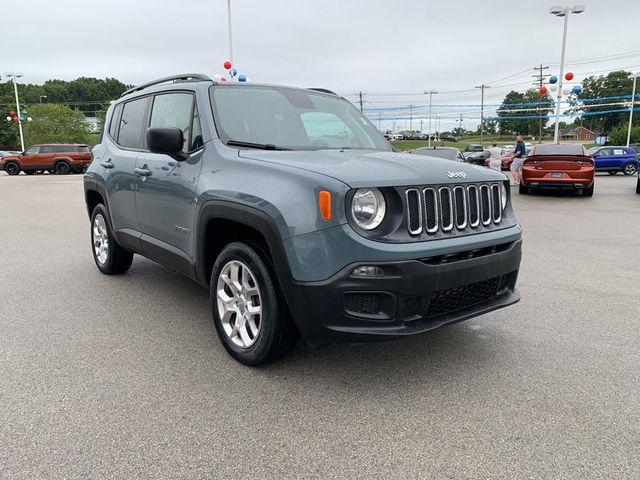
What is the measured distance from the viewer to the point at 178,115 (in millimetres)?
4051

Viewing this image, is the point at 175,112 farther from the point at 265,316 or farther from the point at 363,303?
the point at 363,303

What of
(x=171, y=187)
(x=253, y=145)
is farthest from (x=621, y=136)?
(x=171, y=187)

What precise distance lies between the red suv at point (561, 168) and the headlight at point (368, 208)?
1229 cm

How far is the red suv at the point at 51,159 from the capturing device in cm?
2959

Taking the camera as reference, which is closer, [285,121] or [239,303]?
[239,303]

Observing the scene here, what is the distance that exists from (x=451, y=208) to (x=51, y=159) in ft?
104

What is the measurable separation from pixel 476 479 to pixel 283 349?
1371 millimetres

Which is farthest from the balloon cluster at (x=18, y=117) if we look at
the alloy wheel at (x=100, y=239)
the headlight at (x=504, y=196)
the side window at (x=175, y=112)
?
the headlight at (x=504, y=196)

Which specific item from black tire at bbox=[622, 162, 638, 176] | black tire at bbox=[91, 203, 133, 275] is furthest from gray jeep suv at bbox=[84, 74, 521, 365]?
black tire at bbox=[622, 162, 638, 176]

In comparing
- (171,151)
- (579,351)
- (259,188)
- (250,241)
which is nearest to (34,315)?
(171,151)

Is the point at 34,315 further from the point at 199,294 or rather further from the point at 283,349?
the point at 283,349

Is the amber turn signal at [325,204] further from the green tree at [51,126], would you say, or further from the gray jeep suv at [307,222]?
the green tree at [51,126]

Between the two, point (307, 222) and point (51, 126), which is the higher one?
point (51, 126)

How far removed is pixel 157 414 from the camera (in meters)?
2.74
